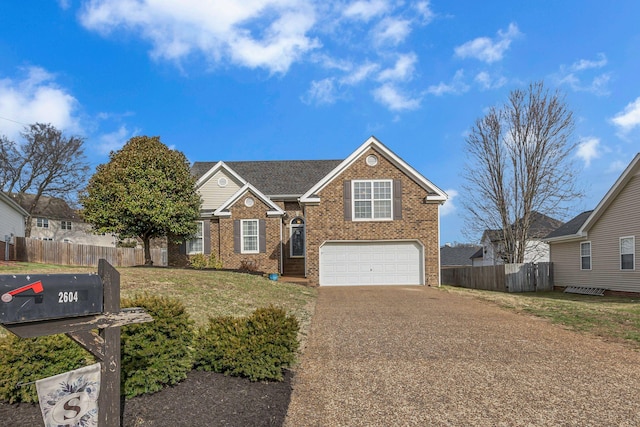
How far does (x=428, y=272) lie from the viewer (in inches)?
790

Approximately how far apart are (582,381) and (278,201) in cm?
2113

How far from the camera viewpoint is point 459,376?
6270 millimetres

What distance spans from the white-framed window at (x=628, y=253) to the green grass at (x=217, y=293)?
43.9 feet

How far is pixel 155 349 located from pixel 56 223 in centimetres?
4687

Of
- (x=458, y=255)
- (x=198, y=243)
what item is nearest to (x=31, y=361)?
(x=198, y=243)

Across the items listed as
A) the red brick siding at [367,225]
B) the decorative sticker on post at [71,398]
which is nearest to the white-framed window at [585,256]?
the red brick siding at [367,225]

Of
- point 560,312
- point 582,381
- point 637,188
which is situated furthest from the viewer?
point 637,188

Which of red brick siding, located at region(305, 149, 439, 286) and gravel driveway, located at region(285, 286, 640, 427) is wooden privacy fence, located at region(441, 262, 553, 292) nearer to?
red brick siding, located at region(305, 149, 439, 286)

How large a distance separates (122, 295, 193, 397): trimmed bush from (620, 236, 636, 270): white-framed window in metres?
19.5

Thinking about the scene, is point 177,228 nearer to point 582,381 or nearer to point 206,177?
point 206,177

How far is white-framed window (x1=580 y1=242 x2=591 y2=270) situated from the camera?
21.3m

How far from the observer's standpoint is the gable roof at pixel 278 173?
26812 mm

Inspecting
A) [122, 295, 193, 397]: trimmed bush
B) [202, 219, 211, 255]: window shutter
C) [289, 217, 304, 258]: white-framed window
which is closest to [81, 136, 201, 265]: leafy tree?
[202, 219, 211, 255]: window shutter

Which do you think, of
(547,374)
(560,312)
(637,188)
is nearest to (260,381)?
(547,374)
